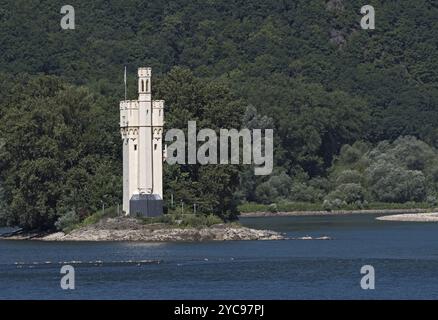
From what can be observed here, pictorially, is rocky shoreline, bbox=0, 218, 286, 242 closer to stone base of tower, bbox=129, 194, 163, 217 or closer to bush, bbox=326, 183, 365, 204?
stone base of tower, bbox=129, 194, 163, 217

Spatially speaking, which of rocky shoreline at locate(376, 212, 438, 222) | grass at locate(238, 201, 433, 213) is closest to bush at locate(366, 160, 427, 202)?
grass at locate(238, 201, 433, 213)

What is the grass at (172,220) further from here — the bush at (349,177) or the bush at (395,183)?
the bush at (349,177)

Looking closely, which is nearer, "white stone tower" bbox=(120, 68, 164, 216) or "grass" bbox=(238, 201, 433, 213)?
"white stone tower" bbox=(120, 68, 164, 216)

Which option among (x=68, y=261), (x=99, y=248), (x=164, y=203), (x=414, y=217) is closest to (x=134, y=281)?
(x=68, y=261)

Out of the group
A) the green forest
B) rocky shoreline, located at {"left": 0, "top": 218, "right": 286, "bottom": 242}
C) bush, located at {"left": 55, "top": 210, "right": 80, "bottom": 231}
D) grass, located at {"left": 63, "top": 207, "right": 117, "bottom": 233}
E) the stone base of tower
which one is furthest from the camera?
the green forest

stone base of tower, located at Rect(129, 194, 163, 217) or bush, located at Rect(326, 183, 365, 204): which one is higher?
stone base of tower, located at Rect(129, 194, 163, 217)

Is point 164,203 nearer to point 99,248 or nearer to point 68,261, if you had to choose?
point 99,248

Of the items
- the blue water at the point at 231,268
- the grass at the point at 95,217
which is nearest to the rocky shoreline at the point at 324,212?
the blue water at the point at 231,268
